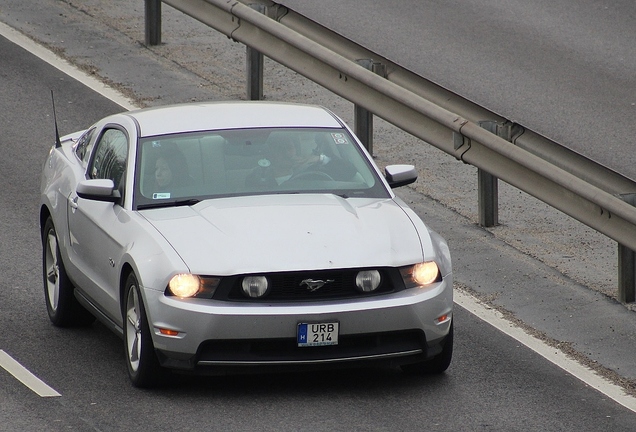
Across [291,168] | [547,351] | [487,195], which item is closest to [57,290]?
[291,168]

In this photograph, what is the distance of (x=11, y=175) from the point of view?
1353cm

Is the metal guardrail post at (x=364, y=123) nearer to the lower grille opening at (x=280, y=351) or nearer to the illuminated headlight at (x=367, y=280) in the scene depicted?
the illuminated headlight at (x=367, y=280)

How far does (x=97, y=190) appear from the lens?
895 cm

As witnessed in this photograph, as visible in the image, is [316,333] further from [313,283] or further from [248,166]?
[248,166]

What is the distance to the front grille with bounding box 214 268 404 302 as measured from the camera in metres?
8.06

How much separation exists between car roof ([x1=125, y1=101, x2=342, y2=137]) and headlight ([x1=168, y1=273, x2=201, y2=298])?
5.53 feet

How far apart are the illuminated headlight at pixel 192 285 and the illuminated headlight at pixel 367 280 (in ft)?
2.62

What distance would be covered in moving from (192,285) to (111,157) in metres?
1.93

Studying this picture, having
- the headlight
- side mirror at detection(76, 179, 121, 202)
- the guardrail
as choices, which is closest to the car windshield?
side mirror at detection(76, 179, 121, 202)

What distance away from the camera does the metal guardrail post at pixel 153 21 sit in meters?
17.0

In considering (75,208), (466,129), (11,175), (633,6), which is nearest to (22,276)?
(75,208)

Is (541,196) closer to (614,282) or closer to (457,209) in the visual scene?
(614,282)

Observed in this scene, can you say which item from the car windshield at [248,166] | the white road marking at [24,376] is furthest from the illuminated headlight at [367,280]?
the white road marking at [24,376]

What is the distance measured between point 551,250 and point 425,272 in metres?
3.45
